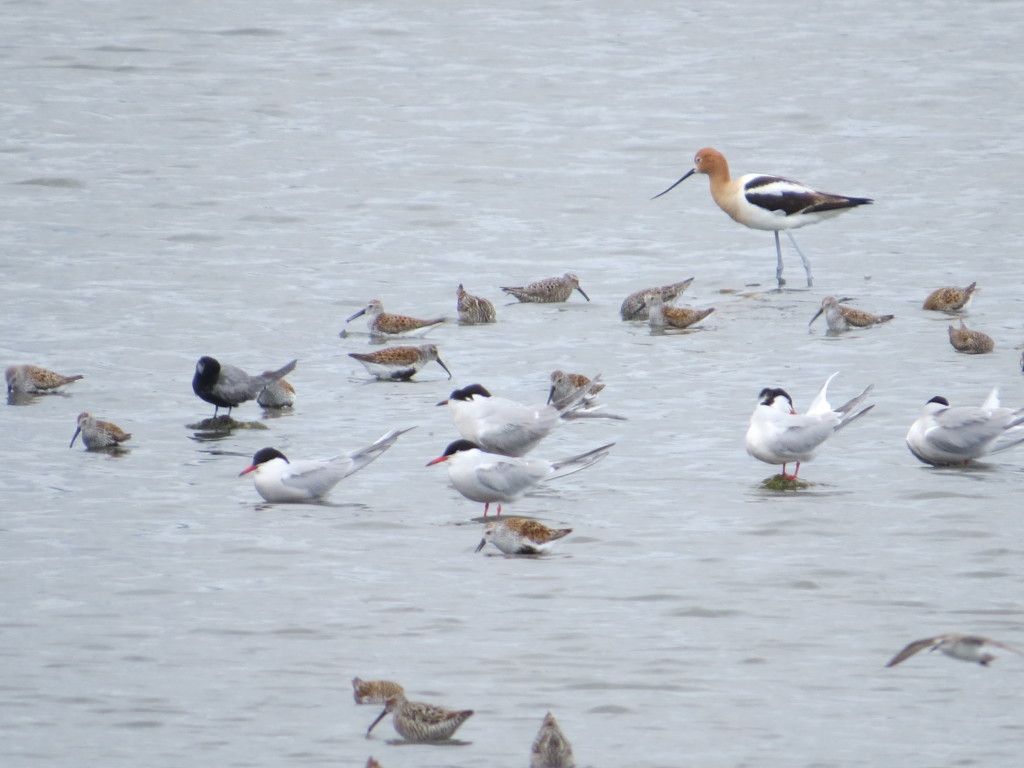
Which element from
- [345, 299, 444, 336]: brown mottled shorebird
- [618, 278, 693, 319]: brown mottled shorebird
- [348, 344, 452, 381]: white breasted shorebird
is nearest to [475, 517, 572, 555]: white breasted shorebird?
[348, 344, 452, 381]: white breasted shorebird

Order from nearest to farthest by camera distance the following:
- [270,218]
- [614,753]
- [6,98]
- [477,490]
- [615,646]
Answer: [614,753] < [615,646] < [477,490] < [270,218] < [6,98]

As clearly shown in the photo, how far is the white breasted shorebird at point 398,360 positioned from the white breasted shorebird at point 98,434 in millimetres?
2710

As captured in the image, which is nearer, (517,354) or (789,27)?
(517,354)

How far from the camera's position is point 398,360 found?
14.6 m

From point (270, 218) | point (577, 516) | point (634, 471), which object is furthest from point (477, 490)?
point (270, 218)

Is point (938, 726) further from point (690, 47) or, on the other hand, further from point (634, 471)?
point (690, 47)

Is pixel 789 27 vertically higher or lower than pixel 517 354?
higher

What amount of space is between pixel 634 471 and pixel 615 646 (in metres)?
3.40

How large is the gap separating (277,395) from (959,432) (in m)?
5.37

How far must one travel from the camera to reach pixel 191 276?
19062 mm

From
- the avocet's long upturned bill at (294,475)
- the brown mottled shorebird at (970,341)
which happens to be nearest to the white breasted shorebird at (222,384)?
the avocet's long upturned bill at (294,475)

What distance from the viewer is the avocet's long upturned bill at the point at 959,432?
1165cm

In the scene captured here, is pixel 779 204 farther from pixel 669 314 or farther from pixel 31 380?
pixel 31 380

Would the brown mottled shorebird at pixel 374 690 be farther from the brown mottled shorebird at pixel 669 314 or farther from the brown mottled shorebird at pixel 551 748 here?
the brown mottled shorebird at pixel 669 314
